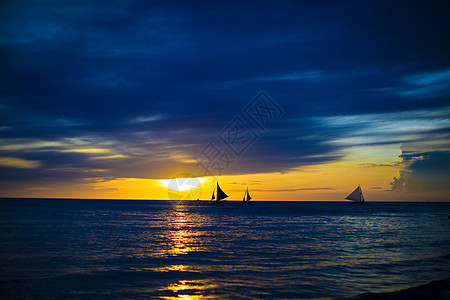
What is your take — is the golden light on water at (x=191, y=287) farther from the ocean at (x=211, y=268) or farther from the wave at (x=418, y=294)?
the wave at (x=418, y=294)

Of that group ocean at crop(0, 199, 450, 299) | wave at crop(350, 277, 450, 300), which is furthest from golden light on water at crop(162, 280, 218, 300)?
wave at crop(350, 277, 450, 300)

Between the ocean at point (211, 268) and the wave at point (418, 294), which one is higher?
the wave at point (418, 294)

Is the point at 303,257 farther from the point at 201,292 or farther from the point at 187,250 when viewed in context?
the point at 201,292

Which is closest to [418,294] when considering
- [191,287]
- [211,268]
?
[191,287]

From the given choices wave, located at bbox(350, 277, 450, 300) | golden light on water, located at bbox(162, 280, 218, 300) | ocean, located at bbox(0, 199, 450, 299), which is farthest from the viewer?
ocean, located at bbox(0, 199, 450, 299)

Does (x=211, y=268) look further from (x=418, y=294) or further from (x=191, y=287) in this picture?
(x=418, y=294)

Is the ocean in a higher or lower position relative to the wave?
lower

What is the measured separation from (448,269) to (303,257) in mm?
10934

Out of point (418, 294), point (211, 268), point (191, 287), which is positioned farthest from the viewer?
point (211, 268)

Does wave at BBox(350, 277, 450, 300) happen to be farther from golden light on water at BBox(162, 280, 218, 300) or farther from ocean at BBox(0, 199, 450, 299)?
golden light on water at BBox(162, 280, 218, 300)

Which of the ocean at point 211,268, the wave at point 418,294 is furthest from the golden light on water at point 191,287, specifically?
the wave at point 418,294

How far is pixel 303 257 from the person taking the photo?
29094 millimetres

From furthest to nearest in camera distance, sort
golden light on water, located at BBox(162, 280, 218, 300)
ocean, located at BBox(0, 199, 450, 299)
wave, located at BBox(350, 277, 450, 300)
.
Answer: ocean, located at BBox(0, 199, 450, 299), golden light on water, located at BBox(162, 280, 218, 300), wave, located at BBox(350, 277, 450, 300)

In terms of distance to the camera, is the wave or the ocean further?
the ocean
